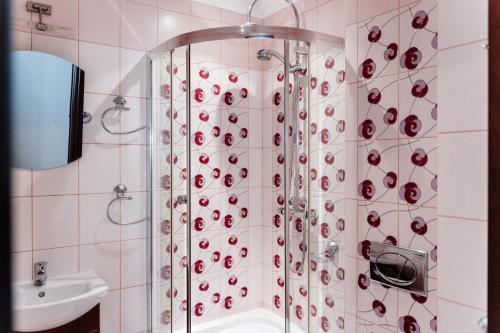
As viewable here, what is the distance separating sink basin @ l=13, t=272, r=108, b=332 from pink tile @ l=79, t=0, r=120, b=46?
1.26 metres

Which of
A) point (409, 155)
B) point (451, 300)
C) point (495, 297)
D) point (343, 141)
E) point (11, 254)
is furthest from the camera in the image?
point (343, 141)

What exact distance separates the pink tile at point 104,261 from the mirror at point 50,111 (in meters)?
0.48

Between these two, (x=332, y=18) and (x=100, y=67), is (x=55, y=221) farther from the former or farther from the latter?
(x=332, y=18)

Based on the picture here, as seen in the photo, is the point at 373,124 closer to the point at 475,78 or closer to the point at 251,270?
the point at 475,78

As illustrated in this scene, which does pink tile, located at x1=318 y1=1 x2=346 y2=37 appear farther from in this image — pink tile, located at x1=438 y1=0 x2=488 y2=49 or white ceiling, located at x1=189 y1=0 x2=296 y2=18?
pink tile, located at x1=438 y1=0 x2=488 y2=49

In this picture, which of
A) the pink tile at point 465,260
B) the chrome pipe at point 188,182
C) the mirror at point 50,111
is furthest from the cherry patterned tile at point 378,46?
the mirror at point 50,111

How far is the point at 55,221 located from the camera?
5.96 feet

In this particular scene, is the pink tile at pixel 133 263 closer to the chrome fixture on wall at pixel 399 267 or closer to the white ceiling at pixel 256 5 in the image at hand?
the chrome fixture on wall at pixel 399 267

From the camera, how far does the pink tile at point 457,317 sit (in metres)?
1.19

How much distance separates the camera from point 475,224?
46.8 inches

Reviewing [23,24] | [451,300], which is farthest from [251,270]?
[23,24]

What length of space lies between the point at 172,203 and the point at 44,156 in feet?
2.18

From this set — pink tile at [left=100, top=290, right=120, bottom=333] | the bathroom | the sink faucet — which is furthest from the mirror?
pink tile at [left=100, top=290, right=120, bottom=333]

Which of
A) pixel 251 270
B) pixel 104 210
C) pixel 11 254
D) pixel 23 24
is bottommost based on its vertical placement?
pixel 251 270
